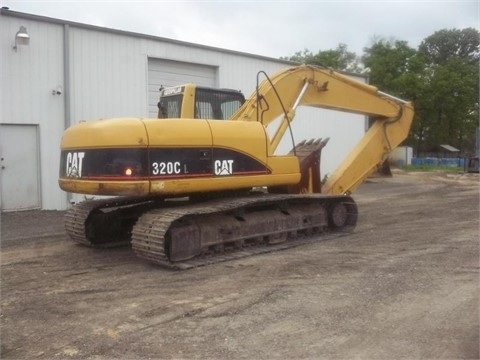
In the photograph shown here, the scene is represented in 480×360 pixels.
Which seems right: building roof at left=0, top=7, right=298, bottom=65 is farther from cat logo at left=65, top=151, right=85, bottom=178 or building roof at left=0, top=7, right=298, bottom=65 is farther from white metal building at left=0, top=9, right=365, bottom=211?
cat logo at left=65, top=151, right=85, bottom=178

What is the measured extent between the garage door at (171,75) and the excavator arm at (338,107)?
6550 millimetres

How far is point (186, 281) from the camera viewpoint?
6641mm

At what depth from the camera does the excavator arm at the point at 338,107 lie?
9.02 m

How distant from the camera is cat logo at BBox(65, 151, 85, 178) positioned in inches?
292

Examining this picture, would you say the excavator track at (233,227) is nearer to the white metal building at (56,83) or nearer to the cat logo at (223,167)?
the cat logo at (223,167)

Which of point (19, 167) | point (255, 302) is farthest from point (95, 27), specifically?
point (255, 302)

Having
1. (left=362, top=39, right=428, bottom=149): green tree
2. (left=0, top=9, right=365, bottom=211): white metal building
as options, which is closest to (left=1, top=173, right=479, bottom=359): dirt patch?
(left=0, top=9, right=365, bottom=211): white metal building

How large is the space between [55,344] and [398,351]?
111 inches

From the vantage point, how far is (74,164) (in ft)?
24.8

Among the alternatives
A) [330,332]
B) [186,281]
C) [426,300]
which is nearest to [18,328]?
[186,281]

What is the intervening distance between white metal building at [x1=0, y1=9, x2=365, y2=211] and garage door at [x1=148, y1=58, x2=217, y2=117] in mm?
28

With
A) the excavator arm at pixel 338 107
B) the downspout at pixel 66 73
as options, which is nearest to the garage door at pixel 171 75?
the downspout at pixel 66 73

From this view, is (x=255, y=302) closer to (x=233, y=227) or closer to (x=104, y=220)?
(x=233, y=227)

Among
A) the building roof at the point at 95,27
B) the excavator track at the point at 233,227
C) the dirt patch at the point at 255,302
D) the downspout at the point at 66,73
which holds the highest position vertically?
the building roof at the point at 95,27
